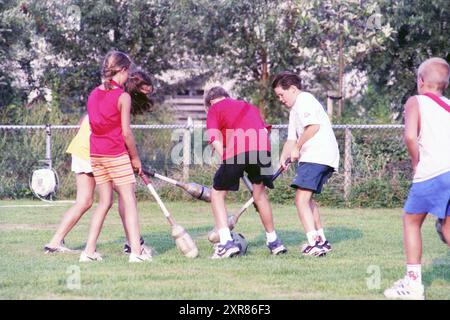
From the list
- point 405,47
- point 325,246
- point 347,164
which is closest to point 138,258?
point 325,246

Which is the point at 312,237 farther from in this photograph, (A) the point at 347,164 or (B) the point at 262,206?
(A) the point at 347,164

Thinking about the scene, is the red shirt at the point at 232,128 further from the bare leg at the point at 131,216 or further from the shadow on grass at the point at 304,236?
the shadow on grass at the point at 304,236

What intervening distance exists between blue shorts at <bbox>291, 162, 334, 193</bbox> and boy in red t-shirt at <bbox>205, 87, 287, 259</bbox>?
35 cm

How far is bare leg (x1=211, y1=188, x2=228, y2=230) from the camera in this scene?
8.81 meters

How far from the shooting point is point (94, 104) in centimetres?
812

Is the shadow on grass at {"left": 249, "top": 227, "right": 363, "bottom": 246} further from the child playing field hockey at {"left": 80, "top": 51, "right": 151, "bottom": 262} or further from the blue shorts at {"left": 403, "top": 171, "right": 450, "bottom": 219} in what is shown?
the blue shorts at {"left": 403, "top": 171, "right": 450, "bottom": 219}

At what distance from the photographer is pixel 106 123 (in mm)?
8086

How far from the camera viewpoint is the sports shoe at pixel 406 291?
21.0 ft

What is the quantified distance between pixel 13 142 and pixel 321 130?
872 cm

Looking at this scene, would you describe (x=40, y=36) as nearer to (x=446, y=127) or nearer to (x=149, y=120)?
(x=149, y=120)

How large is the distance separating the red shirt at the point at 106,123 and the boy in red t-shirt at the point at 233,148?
40.0 inches

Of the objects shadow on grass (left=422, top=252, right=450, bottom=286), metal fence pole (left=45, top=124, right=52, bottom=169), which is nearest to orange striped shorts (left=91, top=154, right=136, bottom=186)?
shadow on grass (left=422, top=252, right=450, bottom=286)

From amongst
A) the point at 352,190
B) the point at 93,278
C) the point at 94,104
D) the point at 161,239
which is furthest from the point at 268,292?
the point at 352,190

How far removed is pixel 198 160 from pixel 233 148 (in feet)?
22.4
